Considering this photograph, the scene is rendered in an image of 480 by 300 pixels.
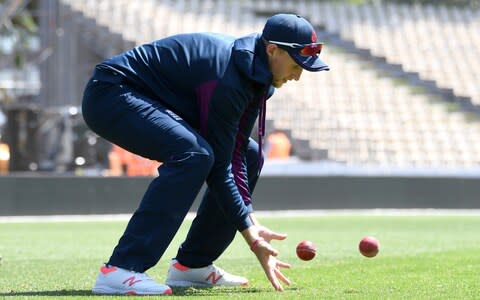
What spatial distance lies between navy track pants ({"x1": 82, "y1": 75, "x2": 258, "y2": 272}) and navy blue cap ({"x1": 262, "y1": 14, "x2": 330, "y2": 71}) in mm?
704

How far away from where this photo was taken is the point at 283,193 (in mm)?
21984

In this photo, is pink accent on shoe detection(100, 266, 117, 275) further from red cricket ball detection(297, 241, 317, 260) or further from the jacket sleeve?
red cricket ball detection(297, 241, 317, 260)

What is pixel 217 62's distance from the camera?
20.7 feet

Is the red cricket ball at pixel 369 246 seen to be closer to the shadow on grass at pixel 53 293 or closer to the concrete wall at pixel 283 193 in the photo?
the shadow on grass at pixel 53 293

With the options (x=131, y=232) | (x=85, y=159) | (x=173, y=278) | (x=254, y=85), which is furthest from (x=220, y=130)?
(x=85, y=159)

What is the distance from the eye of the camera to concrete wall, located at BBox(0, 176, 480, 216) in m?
19.9

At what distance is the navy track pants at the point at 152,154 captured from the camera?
6367mm

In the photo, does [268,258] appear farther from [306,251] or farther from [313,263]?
[313,263]

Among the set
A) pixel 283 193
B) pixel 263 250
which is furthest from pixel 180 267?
pixel 283 193

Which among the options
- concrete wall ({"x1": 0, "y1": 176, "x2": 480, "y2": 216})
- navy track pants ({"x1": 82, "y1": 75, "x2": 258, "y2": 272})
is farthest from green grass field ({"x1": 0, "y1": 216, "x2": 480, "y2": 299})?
concrete wall ({"x1": 0, "y1": 176, "x2": 480, "y2": 216})

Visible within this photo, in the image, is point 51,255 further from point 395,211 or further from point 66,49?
point 66,49

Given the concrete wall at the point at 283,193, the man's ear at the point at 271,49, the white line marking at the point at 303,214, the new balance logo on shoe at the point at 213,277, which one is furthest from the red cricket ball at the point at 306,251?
the concrete wall at the point at 283,193

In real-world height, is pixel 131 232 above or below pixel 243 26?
above

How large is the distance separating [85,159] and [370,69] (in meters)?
8.37
